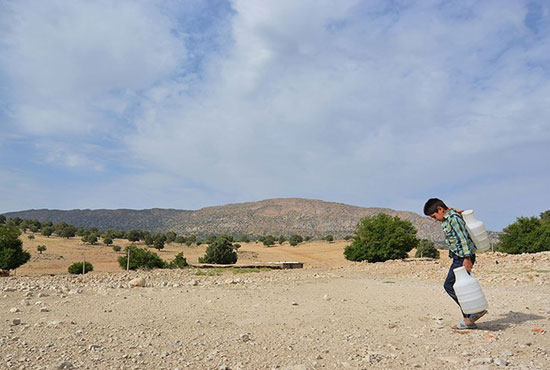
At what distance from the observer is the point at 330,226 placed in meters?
118

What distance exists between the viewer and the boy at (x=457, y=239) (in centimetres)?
603

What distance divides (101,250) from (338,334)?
145 ft

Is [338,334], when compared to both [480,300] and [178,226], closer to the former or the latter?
[480,300]

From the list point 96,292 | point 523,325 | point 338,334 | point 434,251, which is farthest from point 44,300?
point 434,251

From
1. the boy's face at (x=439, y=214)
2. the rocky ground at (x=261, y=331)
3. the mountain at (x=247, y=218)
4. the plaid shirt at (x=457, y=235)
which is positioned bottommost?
the rocky ground at (x=261, y=331)

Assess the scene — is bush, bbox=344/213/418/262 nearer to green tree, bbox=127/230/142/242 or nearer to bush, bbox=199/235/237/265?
bush, bbox=199/235/237/265

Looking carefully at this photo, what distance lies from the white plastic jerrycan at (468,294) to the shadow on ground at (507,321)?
482 mm

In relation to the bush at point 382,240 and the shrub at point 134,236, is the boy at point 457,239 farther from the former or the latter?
the shrub at point 134,236

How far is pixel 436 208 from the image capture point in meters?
6.34

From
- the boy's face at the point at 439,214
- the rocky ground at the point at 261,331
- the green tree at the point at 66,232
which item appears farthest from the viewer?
the green tree at the point at 66,232

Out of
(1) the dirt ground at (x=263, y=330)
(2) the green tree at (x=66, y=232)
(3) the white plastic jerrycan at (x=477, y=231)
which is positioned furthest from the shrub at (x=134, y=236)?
(3) the white plastic jerrycan at (x=477, y=231)

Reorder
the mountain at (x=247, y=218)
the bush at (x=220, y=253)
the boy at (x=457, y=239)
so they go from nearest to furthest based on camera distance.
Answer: the boy at (x=457, y=239) < the bush at (x=220, y=253) < the mountain at (x=247, y=218)

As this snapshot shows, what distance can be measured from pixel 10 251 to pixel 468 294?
24.1 meters

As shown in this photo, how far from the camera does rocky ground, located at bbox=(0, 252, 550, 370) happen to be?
4.63m
